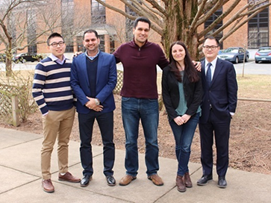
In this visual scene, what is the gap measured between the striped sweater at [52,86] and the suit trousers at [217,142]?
5.68 ft

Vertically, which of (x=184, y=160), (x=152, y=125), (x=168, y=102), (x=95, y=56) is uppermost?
A: (x=95, y=56)

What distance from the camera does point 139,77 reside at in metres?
4.22

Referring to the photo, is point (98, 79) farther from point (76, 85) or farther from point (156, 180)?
point (156, 180)

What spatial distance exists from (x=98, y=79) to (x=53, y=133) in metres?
0.88

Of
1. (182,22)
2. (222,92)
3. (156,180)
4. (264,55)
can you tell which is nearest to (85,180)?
(156,180)

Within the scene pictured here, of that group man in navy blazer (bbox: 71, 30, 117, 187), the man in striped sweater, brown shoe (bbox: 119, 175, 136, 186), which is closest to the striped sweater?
the man in striped sweater

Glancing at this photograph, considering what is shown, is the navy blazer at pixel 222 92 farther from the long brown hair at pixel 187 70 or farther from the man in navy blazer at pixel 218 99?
the long brown hair at pixel 187 70

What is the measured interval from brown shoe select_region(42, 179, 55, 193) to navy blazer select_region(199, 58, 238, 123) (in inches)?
83.0

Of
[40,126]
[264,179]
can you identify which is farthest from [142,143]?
[40,126]

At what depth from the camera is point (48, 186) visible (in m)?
4.22

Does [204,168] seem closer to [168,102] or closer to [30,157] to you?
[168,102]

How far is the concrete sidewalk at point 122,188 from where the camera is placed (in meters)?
3.94

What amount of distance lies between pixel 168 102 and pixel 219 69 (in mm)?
724

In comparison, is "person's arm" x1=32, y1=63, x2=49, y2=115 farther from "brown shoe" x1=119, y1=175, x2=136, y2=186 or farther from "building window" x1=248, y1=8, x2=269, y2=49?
"building window" x1=248, y1=8, x2=269, y2=49
